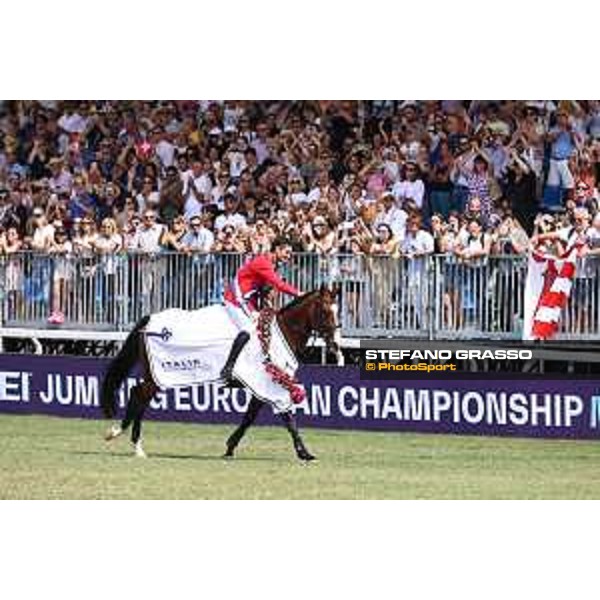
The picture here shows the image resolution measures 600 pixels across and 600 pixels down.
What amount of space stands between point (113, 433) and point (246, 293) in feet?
5.11

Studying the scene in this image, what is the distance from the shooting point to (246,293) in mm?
18938

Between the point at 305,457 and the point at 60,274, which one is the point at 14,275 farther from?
the point at 305,457

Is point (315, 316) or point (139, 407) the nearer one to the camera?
point (315, 316)

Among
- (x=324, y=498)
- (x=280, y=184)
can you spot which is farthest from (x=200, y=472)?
(x=280, y=184)

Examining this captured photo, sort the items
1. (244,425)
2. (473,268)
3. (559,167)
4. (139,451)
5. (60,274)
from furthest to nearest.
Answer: (60,274)
(473,268)
(559,167)
(139,451)
(244,425)

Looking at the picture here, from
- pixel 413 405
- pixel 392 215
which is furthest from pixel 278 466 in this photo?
pixel 392 215

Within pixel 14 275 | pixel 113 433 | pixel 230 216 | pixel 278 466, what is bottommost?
pixel 278 466

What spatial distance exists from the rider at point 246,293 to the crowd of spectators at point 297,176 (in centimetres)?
93

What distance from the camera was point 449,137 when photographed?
790 inches

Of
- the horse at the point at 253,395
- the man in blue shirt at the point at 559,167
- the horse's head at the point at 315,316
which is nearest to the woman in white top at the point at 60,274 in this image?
the horse at the point at 253,395

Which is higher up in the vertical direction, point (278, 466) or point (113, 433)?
point (113, 433)

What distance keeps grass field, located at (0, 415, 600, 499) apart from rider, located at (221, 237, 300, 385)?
84cm

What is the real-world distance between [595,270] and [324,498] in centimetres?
409

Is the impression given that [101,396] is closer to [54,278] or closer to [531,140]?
[54,278]
